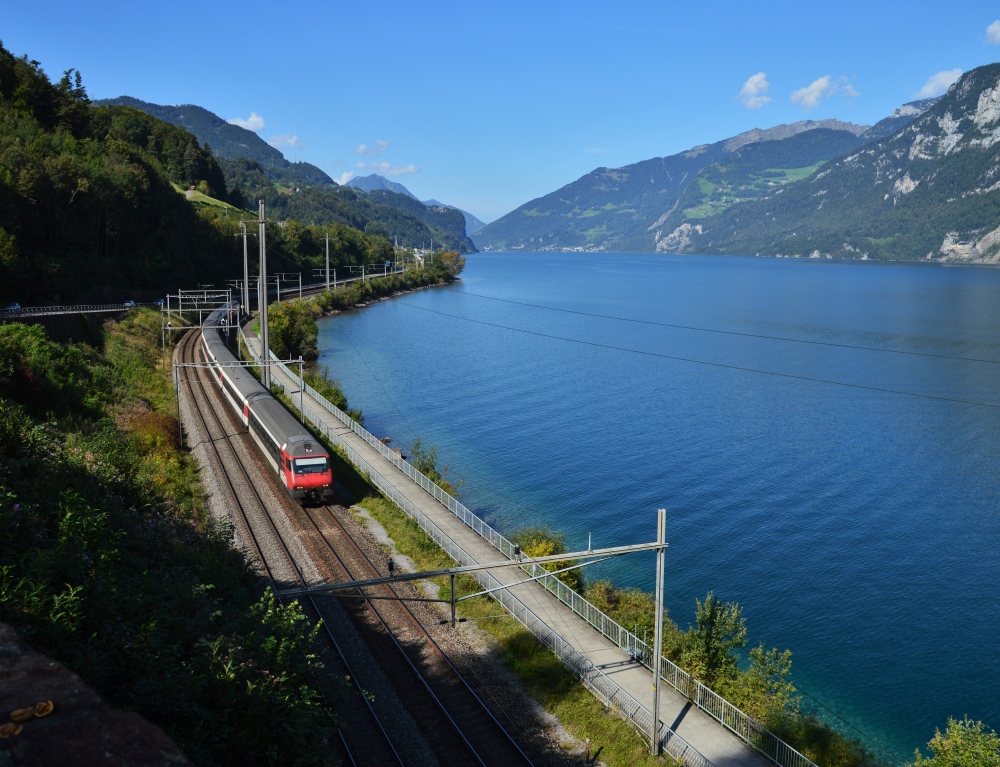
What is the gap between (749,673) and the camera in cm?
2025

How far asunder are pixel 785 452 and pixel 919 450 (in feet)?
30.2

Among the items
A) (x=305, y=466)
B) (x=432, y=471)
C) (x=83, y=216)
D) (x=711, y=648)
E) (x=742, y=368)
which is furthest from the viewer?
(x=742, y=368)

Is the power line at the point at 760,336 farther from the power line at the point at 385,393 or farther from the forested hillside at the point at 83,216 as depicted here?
the forested hillside at the point at 83,216

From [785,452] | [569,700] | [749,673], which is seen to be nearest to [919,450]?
[785,452]

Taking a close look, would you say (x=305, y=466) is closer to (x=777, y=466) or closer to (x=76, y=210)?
(x=777, y=466)

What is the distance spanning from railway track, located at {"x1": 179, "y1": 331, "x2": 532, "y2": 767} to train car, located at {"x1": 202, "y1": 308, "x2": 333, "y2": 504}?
106 centimetres

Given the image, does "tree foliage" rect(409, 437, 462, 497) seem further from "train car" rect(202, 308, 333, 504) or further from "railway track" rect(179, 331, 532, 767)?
"railway track" rect(179, 331, 532, 767)

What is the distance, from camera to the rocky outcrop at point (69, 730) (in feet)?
21.6

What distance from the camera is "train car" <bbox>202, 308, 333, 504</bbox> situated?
2986 centimetres

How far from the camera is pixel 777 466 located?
151ft

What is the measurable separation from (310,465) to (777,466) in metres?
30.1

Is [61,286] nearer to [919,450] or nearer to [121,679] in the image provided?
[121,679]

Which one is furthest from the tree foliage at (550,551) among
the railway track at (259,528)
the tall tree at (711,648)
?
the railway track at (259,528)

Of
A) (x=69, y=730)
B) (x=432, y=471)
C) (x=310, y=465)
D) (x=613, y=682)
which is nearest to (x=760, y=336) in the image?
(x=432, y=471)
